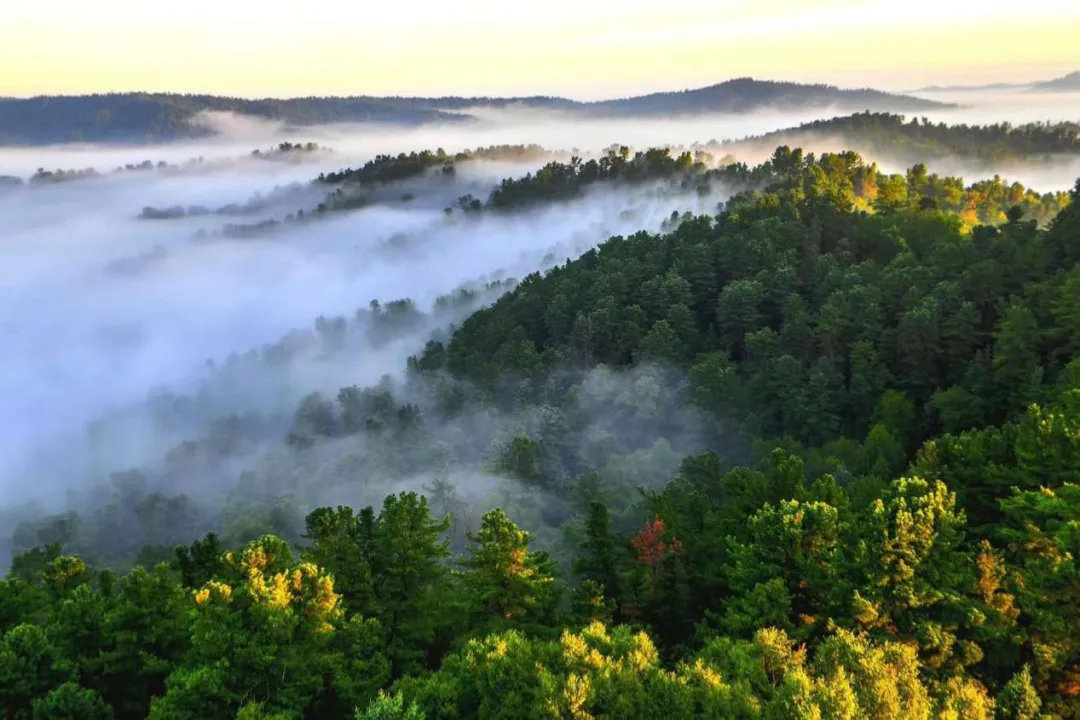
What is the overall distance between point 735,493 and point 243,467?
Result: 333 feet

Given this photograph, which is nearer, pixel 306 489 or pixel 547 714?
pixel 547 714

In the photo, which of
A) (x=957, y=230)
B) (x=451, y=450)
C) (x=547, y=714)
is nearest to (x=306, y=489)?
(x=451, y=450)

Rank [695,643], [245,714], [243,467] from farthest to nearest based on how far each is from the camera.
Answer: [243,467], [695,643], [245,714]

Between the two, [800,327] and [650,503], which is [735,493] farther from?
[800,327]

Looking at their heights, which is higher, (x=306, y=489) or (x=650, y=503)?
(x=650, y=503)

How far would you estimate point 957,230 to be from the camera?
372 ft

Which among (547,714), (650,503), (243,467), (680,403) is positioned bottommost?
(243,467)

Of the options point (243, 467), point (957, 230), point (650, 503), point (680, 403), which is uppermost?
point (957, 230)

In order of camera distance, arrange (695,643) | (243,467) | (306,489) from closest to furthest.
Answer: (695,643) → (306,489) → (243,467)

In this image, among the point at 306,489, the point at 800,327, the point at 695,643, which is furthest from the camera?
the point at 306,489

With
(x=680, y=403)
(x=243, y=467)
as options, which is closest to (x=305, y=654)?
(x=680, y=403)

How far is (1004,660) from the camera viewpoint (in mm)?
33156

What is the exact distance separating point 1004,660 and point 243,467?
385ft

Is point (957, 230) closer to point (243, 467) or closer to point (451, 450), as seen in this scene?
point (451, 450)
